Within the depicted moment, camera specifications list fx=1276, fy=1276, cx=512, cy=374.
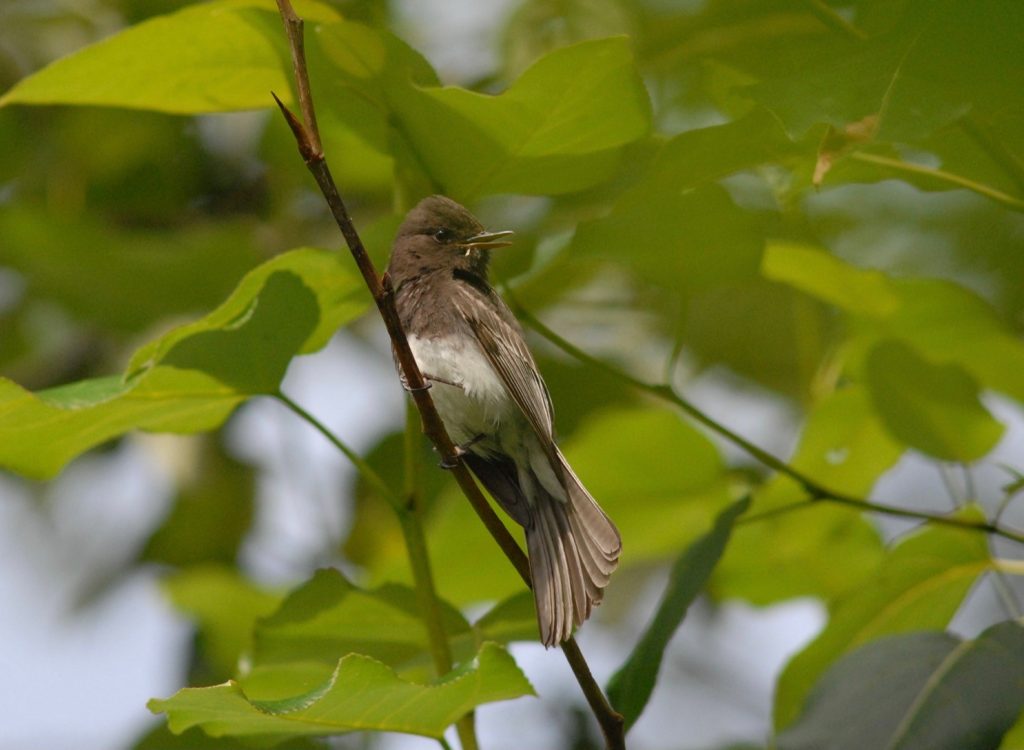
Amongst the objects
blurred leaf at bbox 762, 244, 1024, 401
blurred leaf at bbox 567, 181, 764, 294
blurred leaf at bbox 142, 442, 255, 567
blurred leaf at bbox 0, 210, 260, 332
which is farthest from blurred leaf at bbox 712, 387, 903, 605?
blurred leaf at bbox 142, 442, 255, 567

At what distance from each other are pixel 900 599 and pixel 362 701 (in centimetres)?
119

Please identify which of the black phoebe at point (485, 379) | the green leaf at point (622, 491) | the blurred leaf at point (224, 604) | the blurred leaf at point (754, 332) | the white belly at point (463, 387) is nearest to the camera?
the black phoebe at point (485, 379)

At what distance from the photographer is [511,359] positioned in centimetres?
260

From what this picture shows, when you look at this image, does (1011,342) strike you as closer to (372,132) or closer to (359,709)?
(372,132)

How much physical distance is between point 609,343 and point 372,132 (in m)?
2.56

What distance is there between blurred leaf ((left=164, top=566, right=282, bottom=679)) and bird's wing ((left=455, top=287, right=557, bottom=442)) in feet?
3.81

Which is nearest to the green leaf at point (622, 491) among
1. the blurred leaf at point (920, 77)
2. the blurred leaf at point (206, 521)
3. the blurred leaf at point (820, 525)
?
the blurred leaf at point (820, 525)

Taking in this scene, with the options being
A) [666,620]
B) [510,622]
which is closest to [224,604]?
[510,622]

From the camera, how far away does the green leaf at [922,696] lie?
2.09 metres

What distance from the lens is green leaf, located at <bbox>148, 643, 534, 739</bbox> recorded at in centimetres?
167

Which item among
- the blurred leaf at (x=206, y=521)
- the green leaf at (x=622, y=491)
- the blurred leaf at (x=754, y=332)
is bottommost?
the blurred leaf at (x=206, y=521)

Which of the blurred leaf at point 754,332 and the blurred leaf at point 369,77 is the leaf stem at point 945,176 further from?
the blurred leaf at point 754,332

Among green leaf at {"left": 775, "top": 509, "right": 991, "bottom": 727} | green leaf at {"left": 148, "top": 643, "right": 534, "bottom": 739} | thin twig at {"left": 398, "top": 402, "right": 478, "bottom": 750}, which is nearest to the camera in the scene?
green leaf at {"left": 148, "top": 643, "right": 534, "bottom": 739}

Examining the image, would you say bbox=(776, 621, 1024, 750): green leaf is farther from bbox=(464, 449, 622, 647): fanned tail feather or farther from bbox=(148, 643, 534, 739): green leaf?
bbox=(148, 643, 534, 739): green leaf
